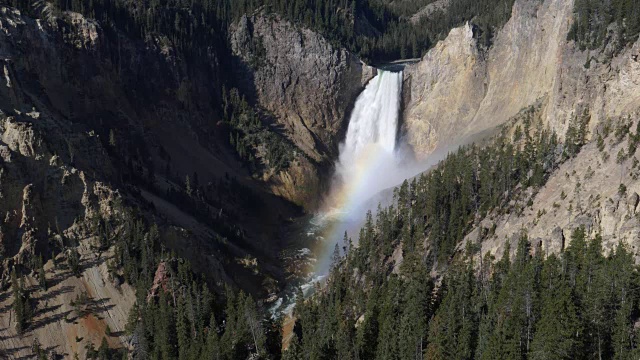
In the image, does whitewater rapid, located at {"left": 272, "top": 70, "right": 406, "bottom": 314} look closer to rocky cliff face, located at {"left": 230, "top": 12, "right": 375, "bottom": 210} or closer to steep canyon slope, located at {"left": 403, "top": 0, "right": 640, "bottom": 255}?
rocky cliff face, located at {"left": 230, "top": 12, "right": 375, "bottom": 210}

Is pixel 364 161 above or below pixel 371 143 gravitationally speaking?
below

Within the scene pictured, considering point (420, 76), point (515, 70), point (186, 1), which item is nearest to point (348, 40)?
point (420, 76)

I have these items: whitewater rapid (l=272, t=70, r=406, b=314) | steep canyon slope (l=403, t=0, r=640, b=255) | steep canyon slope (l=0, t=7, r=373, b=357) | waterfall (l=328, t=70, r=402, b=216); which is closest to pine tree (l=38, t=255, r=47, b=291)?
steep canyon slope (l=0, t=7, r=373, b=357)

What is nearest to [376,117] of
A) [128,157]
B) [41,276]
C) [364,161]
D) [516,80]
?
[364,161]

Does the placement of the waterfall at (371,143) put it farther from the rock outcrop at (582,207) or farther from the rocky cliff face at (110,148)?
the rock outcrop at (582,207)

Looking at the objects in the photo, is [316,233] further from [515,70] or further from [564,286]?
[564,286]

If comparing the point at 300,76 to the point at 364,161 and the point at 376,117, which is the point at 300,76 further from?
the point at 364,161
